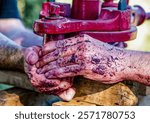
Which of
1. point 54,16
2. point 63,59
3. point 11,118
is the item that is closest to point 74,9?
point 54,16

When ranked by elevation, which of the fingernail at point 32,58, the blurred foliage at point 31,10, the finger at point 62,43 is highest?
the finger at point 62,43

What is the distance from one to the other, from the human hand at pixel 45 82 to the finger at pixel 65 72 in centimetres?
2

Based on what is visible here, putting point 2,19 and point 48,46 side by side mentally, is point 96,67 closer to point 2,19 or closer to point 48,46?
point 48,46

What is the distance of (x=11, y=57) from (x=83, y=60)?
0.49 meters

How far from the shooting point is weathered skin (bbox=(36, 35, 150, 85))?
1122mm

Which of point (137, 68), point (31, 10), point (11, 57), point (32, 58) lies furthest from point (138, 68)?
point (31, 10)

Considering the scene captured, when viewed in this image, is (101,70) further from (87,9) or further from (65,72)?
(87,9)

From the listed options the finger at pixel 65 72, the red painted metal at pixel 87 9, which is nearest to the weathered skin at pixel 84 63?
the finger at pixel 65 72

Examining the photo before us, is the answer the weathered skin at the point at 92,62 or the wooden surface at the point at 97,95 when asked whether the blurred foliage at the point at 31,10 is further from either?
the weathered skin at the point at 92,62

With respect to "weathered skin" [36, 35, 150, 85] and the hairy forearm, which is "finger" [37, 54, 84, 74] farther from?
the hairy forearm

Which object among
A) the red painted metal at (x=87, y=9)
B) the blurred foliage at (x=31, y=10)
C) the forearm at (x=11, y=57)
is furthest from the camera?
the blurred foliage at (x=31, y=10)

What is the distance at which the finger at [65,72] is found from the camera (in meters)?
1.12

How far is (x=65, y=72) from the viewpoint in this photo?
1128 mm

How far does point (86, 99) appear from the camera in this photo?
1201 mm
